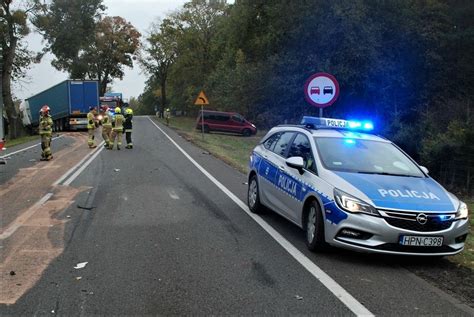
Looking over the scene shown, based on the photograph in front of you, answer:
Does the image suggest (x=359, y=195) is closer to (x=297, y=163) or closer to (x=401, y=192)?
(x=401, y=192)

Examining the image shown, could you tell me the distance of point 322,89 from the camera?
11.0m

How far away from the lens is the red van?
Result: 4041 cm

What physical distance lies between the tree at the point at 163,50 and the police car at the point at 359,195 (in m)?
65.5

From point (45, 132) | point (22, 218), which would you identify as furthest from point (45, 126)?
point (22, 218)

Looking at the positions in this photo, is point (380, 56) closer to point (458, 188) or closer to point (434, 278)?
point (458, 188)

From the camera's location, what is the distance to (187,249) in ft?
21.8

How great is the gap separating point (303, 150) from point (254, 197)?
1838 mm

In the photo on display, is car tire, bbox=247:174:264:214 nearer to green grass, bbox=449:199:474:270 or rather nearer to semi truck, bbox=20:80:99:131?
green grass, bbox=449:199:474:270

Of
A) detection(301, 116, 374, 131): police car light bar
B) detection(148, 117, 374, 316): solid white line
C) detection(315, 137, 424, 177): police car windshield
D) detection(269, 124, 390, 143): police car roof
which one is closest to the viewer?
detection(148, 117, 374, 316): solid white line

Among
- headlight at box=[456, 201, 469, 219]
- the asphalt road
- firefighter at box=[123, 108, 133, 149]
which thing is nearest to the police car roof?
the asphalt road

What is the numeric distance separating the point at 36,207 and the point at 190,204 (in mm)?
2730

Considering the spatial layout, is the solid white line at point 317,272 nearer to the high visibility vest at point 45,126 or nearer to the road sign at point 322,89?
the road sign at point 322,89

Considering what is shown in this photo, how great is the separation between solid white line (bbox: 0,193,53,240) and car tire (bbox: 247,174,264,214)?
369cm

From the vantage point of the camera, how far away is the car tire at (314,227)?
6.41 meters
